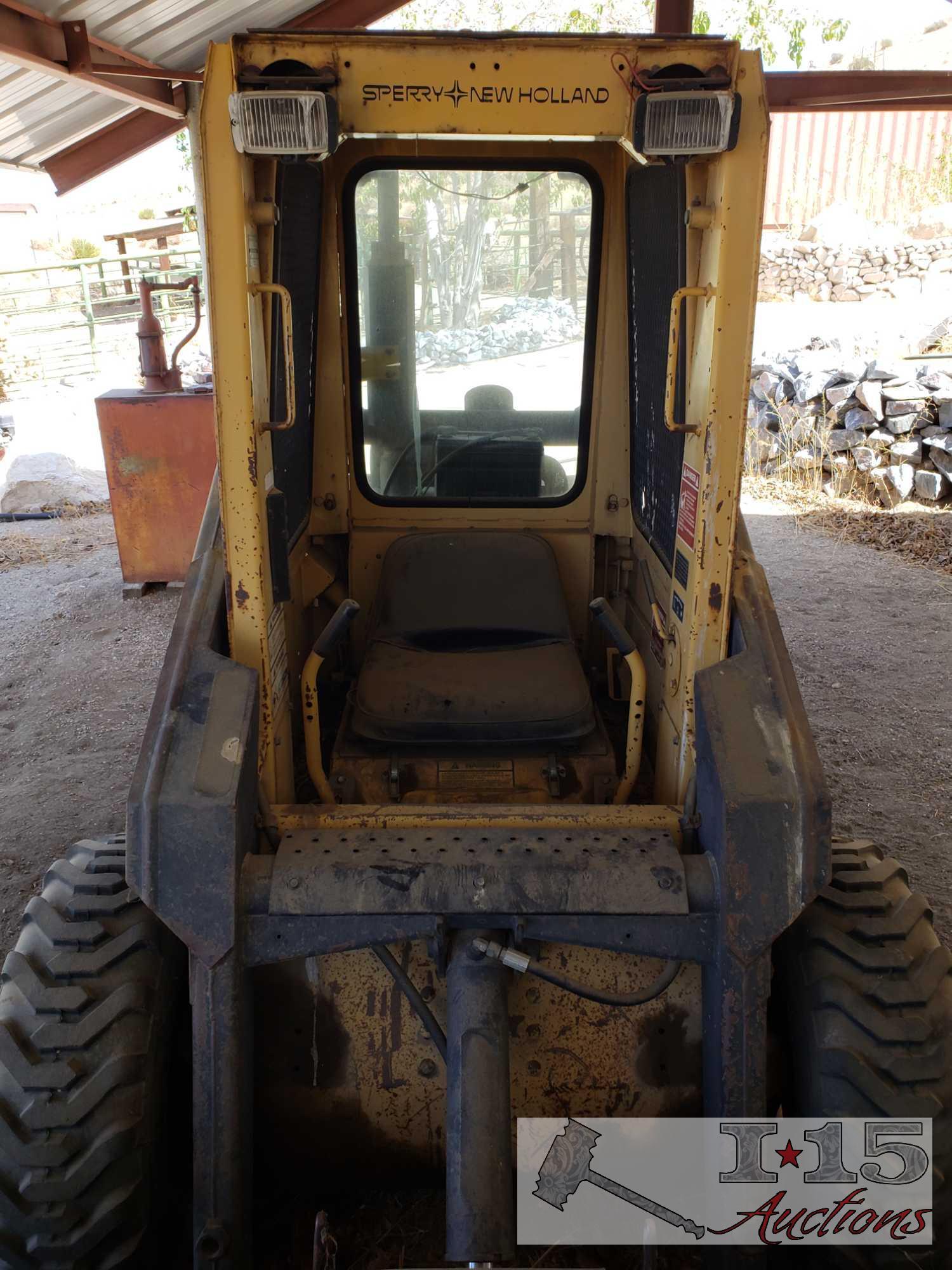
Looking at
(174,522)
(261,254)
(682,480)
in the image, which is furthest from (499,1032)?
(174,522)

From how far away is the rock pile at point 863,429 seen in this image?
9164 millimetres

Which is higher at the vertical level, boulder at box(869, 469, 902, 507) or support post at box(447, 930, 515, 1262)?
support post at box(447, 930, 515, 1262)

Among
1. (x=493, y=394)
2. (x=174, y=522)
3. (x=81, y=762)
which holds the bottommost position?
(x=81, y=762)

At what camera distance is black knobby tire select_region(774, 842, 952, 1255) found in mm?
1998

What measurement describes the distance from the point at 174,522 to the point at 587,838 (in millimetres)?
5176

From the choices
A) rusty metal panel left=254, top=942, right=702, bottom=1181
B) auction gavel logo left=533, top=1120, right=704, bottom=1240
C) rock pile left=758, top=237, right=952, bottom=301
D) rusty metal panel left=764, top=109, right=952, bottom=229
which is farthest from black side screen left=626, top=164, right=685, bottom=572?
rusty metal panel left=764, top=109, right=952, bottom=229

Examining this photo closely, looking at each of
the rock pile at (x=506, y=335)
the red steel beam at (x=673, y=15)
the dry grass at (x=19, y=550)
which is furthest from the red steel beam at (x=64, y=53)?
the rock pile at (x=506, y=335)

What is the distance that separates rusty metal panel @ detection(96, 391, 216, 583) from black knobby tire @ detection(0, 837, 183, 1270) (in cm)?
465

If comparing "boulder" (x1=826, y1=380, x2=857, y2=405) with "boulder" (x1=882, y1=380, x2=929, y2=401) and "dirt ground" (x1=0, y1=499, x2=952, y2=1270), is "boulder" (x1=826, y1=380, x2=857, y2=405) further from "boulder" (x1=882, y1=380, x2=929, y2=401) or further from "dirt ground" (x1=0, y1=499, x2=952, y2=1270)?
"dirt ground" (x1=0, y1=499, x2=952, y2=1270)

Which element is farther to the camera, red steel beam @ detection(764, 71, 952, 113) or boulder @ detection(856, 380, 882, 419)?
boulder @ detection(856, 380, 882, 419)

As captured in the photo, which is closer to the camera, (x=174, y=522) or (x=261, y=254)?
(x=261, y=254)

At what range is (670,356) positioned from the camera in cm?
224

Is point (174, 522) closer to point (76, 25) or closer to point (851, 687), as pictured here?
point (76, 25)

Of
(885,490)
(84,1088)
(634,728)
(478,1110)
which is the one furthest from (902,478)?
(84,1088)
